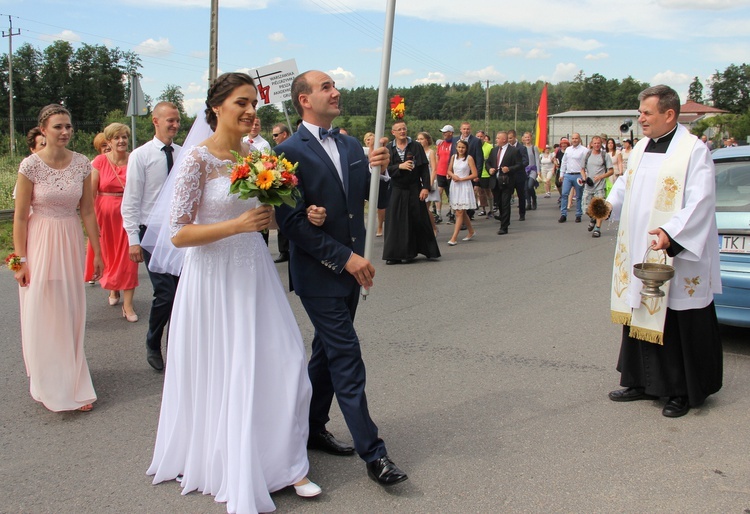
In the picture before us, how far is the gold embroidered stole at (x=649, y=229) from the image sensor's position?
14.9 feet

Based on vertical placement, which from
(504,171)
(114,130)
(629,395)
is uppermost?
(114,130)

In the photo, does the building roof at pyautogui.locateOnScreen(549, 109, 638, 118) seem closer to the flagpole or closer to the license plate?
the license plate

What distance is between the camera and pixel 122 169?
7.51 metres

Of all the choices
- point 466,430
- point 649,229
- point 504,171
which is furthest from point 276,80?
point 466,430

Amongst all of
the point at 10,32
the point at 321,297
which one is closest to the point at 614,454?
the point at 321,297

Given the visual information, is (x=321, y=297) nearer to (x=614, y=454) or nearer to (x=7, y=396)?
(x=614, y=454)

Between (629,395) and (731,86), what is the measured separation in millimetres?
142073

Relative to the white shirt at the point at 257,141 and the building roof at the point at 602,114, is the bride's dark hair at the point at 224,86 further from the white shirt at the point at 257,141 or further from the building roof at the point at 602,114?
the building roof at the point at 602,114

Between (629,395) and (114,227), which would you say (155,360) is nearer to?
(114,227)

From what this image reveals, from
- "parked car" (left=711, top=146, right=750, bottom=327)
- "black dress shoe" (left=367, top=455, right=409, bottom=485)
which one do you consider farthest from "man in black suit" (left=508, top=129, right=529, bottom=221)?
"black dress shoe" (left=367, top=455, right=409, bottom=485)

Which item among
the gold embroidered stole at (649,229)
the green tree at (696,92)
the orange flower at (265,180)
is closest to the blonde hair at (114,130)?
the orange flower at (265,180)

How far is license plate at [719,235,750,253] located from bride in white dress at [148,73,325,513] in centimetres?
398

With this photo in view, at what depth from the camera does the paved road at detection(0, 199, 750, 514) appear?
3.59 m

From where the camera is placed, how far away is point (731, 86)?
420ft
